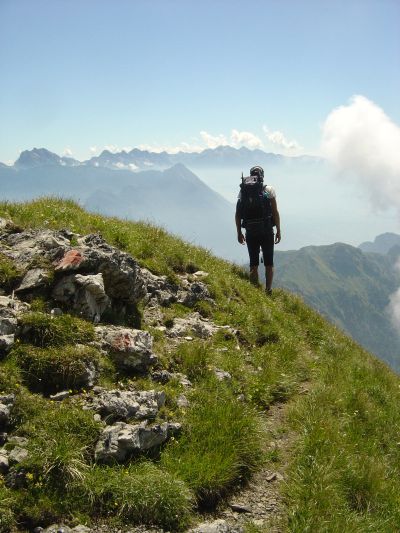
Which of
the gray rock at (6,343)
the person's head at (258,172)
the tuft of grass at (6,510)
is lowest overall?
the tuft of grass at (6,510)

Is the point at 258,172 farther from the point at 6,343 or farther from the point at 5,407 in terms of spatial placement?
the point at 5,407

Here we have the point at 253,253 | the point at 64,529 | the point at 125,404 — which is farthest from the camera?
the point at 253,253

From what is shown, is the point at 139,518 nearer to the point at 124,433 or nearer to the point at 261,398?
the point at 124,433

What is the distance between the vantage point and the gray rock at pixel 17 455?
16.9 feet

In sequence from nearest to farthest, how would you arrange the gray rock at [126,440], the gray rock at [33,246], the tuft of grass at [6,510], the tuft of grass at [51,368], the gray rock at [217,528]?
1. the tuft of grass at [6,510]
2. the gray rock at [217,528]
3. the gray rock at [126,440]
4. the tuft of grass at [51,368]
5. the gray rock at [33,246]

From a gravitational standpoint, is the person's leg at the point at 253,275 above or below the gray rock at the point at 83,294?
above

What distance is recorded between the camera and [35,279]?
8.01 meters

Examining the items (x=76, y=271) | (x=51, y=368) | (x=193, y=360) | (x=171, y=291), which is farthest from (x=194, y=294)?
(x=51, y=368)

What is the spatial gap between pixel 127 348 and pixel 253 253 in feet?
29.1

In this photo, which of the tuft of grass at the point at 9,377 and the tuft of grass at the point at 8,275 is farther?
the tuft of grass at the point at 8,275

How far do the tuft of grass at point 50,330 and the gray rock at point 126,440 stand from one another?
181 centimetres

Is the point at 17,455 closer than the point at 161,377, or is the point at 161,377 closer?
the point at 17,455

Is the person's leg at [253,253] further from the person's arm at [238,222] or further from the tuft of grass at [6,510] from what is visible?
the tuft of grass at [6,510]

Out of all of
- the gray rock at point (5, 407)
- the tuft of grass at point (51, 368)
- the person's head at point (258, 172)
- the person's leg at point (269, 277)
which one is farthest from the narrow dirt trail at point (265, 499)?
the person's head at point (258, 172)
